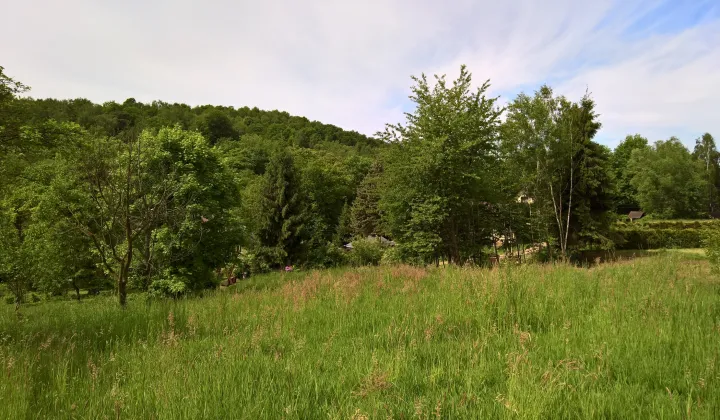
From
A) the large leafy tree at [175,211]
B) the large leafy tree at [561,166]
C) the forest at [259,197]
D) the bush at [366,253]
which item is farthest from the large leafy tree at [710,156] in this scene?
the large leafy tree at [175,211]

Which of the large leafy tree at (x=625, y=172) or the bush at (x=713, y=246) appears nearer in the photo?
the bush at (x=713, y=246)

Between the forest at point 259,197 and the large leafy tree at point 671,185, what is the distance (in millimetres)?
33371

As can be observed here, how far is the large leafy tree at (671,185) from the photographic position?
54.8 meters

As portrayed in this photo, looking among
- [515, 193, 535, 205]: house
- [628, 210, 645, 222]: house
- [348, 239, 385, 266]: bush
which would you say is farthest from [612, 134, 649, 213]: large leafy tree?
[348, 239, 385, 266]: bush

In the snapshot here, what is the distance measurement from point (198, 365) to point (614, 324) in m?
4.22

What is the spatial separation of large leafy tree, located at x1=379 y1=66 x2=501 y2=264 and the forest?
0.19 ft

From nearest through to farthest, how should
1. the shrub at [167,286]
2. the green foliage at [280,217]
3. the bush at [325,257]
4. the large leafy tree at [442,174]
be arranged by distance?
the shrub at [167,286] → the large leafy tree at [442,174] → the green foliage at [280,217] → the bush at [325,257]

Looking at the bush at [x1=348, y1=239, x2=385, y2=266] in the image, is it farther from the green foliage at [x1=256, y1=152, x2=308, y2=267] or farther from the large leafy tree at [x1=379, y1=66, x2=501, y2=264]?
the large leafy tree at [x1=379, y1=66, x2=501, y2=264]

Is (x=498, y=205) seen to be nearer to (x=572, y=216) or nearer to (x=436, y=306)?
(x=572, y=216)

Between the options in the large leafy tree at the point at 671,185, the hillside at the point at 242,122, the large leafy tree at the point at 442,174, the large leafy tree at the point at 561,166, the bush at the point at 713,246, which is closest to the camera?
the bush at the point at 713,246

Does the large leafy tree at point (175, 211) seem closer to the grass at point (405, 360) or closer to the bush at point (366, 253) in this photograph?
the grass at point (405, 360)

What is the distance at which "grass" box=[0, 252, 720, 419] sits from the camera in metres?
2.44

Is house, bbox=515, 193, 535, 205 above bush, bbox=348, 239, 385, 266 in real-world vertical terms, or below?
above

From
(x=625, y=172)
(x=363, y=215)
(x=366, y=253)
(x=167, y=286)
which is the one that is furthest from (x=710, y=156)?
(x=167, y=286)
